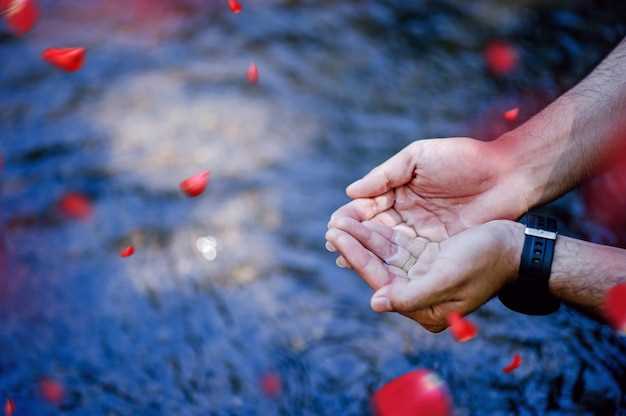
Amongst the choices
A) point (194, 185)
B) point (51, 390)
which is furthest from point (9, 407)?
point (194, 185)

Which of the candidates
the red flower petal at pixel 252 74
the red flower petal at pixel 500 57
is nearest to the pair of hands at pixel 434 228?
the red flower petal at pixel 500 57

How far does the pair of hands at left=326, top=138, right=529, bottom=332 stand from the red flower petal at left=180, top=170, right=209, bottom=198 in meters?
1.09

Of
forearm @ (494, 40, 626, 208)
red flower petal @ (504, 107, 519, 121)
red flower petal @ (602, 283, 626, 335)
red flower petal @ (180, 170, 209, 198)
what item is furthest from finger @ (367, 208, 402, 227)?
red flower petal @ (504, 107, 519, 121)

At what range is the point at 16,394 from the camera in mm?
2471

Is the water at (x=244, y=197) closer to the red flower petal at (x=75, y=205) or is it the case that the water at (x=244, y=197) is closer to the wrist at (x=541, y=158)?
the red flower petal at (x=75, y=205)

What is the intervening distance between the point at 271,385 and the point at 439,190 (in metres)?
1.03

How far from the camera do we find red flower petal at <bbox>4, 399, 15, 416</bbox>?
8.02 feet

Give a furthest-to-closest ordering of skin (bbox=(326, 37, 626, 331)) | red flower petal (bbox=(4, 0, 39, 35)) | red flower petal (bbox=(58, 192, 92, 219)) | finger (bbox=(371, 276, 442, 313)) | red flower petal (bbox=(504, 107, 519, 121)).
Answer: red flower petal (bbox=(4, 0, 39, 35)) < red flower petal (bbox=(504, 107, 519, 121)) < red flower petal (bbox=(58, 192, 92, 219)) < skin (bbox=(326, 37, 626, 331)) < finger (bbox=(371, 276, 442, 313))

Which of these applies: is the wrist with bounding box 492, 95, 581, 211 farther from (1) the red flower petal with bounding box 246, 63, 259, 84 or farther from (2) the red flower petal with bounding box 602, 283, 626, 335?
(1) the red flower petal with bounding box 246, 63, 259, 84

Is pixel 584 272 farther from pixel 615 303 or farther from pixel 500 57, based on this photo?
pixel 500 57

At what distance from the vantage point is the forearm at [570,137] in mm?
2473

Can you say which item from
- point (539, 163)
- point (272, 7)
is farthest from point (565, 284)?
point (272, 7)

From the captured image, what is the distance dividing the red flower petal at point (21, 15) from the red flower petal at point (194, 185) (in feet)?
4.94

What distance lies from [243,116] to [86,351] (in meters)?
1.44
